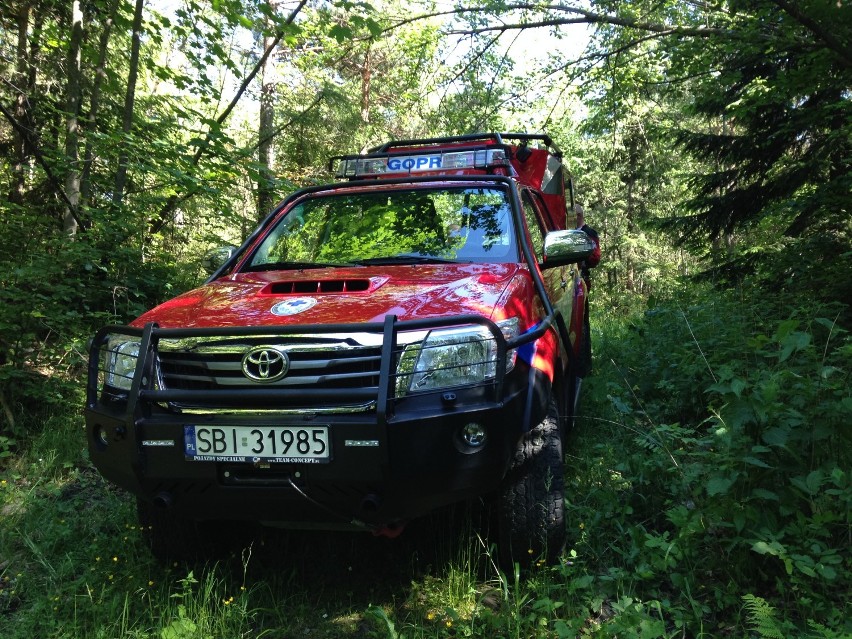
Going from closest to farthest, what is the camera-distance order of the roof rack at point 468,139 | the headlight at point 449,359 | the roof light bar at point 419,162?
the headlight at point 449,359 < the roof light bar at point 419,162 < the roof rack at point 468,139

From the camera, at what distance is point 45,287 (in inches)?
208

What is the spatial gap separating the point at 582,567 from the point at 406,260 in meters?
1.76

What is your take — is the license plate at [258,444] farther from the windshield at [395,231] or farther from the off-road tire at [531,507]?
the windshield at [395,231]

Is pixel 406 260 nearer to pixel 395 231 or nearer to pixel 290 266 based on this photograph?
pixel 395 231

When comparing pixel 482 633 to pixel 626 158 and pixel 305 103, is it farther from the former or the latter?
pixel 626 158

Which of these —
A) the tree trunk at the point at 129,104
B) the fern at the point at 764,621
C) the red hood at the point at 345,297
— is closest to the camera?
the fern at the point at 764,621

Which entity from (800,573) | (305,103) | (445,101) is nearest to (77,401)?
(800,573)

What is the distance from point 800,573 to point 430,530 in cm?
171

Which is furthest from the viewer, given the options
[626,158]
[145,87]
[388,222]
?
[626,158]

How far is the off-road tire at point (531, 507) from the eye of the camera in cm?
275

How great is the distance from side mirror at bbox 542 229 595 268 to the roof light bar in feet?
4.13

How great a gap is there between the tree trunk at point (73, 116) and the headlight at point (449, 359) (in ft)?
19.0

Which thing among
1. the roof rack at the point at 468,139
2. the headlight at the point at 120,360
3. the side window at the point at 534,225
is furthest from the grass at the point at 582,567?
the roof rack at the point at 468,139

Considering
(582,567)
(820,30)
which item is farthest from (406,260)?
(820,30)
